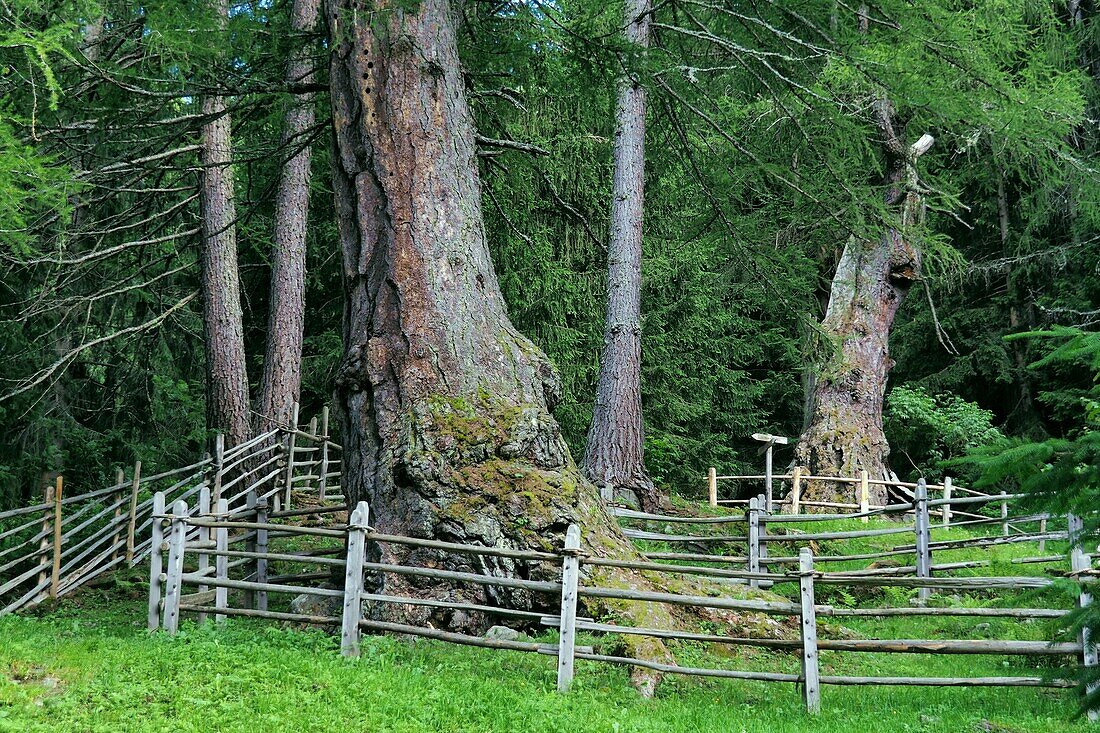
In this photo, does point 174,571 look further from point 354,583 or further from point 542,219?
point 542,219

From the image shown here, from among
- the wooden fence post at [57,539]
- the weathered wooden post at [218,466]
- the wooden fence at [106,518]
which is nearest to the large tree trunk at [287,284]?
the wooden fence at [106,518]

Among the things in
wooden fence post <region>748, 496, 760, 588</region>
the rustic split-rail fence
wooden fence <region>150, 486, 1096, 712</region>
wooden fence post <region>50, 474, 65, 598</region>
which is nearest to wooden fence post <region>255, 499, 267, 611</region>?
the rustic split-rail fence

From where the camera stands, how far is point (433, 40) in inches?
352

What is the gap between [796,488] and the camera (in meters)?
17.4

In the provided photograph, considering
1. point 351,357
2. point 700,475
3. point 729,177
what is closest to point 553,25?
point 729,177

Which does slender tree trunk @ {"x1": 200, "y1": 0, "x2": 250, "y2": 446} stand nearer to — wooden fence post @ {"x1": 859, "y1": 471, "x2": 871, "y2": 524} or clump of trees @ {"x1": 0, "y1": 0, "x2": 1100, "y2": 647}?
clump of trees @ {"x1": 0, "y1": 0, "x2": 1100, "y2": 647}

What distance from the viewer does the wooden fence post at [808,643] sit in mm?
6535

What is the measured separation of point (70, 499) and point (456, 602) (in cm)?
624

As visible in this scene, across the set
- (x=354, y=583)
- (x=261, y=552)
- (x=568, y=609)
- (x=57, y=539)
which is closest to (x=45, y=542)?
(x=57, y=539)

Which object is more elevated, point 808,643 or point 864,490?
point 864,490

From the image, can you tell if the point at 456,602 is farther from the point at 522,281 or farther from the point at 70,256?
the point at 522,281

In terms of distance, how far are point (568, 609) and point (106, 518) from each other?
8.59 metres


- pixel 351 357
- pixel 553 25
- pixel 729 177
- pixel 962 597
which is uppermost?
pixel 553 25

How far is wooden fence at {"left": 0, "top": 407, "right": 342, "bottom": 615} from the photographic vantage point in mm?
10586
